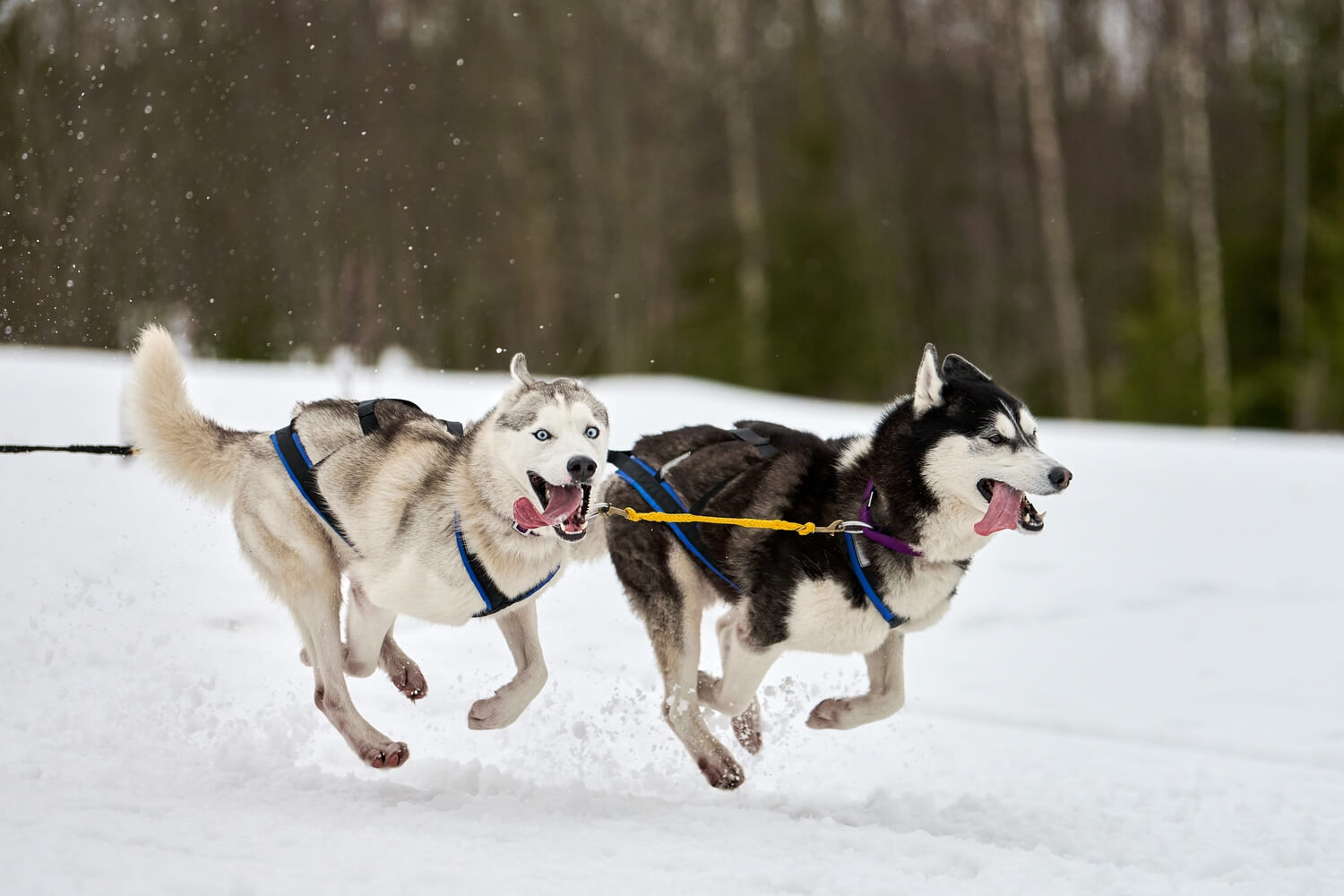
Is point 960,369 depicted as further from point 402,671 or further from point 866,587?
point 402,671

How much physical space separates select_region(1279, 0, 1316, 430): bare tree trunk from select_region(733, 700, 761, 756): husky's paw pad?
44.5 ft

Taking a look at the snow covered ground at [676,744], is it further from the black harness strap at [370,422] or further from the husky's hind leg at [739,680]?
the black harness strap at [370,422]

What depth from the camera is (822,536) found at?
3.90 m

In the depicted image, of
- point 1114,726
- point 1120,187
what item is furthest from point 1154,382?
point 1114,726

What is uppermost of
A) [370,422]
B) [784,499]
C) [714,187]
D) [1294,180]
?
[714,187]

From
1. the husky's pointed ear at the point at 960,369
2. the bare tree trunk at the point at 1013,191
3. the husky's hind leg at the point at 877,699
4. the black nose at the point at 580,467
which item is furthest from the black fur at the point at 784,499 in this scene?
the bare tree trunk at the point at 1013,191

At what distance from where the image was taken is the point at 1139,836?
3939 mm

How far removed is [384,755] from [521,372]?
1.27 meters

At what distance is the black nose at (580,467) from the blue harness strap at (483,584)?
1.52 ft

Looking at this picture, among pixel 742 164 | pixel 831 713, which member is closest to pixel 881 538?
pixel 831 713

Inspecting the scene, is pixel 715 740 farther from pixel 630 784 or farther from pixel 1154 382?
pixel 1154 382

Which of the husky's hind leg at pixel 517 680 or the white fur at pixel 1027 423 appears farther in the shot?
the husky's hind leg at pixel 517 680

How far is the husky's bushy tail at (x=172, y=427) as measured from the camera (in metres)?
4.31

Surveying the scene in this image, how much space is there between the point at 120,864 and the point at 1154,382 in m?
14.6
